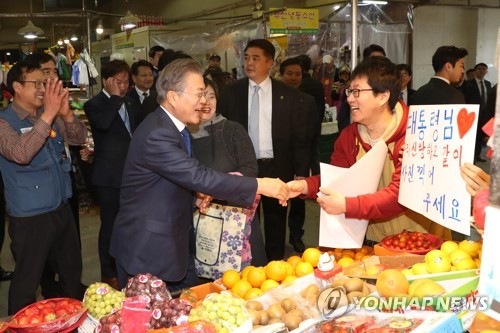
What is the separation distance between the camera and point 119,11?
17.5 m

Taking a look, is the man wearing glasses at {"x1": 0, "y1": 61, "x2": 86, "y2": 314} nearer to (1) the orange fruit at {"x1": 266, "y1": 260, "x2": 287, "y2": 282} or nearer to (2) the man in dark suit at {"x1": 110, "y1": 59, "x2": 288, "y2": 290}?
(2) the man in dark suit at {"x1": 110, "y1": 59, "x2": 288, "y2": 290}

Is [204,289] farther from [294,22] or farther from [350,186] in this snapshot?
[294,22]

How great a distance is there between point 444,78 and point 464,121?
10.1ft

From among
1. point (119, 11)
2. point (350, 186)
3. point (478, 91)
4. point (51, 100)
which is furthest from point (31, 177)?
point (119, 11)

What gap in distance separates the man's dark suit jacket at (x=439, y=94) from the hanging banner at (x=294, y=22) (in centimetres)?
334

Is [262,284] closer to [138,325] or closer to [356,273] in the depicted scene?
[356,273]

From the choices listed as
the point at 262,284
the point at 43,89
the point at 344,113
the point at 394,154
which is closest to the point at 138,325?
the point at 262,284

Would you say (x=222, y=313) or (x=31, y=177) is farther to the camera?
(x=31, y=177)

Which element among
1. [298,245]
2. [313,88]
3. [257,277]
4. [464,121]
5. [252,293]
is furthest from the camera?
[313,88]

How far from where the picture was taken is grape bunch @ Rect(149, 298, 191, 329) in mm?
1746

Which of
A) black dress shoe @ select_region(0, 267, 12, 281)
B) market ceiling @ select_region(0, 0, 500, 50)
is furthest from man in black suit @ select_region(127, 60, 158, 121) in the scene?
market ceiling @ select_region(0, 0, 500, 50)

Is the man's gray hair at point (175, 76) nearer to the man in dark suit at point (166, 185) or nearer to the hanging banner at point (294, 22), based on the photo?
the man in dark suit at point (166, 185)

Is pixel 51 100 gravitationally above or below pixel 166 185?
above

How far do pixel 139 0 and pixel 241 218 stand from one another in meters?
14.7
